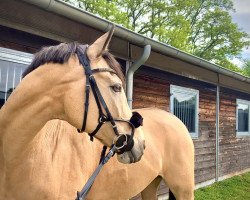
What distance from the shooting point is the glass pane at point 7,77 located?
11.1ft

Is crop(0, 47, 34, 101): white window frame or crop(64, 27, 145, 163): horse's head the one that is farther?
crop(0, 47, 34, 101): white window frame

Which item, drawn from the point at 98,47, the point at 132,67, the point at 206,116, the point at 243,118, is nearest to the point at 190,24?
the point at 243,118

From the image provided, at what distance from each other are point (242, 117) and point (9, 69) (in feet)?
29.1

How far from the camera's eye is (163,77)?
636cm

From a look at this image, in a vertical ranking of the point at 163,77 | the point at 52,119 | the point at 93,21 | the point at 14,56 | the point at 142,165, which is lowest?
the point at 142,165

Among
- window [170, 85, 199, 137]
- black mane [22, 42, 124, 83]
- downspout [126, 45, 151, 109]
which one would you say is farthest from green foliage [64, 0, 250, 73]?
black mane [22, 42, 124, 83]

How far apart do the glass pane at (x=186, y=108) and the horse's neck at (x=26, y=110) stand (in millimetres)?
4947

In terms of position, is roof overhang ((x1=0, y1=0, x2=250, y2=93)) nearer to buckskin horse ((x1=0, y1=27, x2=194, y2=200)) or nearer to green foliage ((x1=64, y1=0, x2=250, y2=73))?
buckskin horse ((x1=0, y1=27, x2=194, y2=200))

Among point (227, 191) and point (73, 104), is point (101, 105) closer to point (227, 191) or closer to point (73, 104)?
point (73, 104)

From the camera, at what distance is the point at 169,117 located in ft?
12.8

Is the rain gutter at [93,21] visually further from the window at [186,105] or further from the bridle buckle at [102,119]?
the bridle buckle at [102,119]

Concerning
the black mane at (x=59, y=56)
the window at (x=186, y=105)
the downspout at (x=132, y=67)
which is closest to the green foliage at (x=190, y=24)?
the window at (x=186, y=105)

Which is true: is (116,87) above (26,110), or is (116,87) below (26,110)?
→ above

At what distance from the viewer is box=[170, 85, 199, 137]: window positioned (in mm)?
6683
